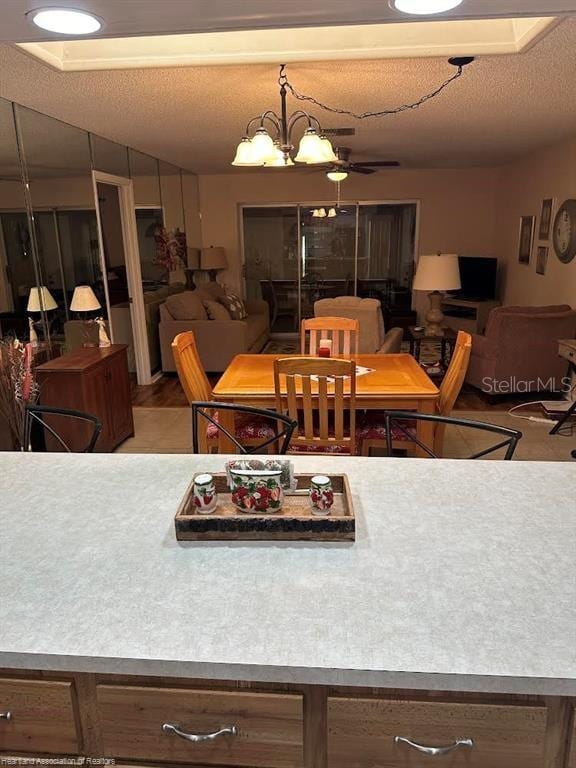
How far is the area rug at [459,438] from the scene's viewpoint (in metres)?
3.83

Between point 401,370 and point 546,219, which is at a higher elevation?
point 546,219

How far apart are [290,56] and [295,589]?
103 inches

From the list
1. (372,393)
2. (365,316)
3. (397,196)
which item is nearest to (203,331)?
(365,316)

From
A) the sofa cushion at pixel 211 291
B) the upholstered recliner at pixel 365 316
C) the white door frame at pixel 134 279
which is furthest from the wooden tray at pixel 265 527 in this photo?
the sofa cushion at pixel 211 291

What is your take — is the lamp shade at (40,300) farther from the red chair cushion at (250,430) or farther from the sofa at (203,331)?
the sofa at (203,331)

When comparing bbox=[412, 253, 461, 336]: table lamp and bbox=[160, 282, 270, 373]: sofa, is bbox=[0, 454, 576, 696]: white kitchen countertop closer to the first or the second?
bbox=[412, 253, 461, 336]: table lamp

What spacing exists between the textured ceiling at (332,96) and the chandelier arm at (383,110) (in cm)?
6

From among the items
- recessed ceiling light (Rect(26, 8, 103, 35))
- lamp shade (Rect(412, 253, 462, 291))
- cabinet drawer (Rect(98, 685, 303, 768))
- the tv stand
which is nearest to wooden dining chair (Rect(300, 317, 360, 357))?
lamp shade (Rect(412, 253, 462, 291))

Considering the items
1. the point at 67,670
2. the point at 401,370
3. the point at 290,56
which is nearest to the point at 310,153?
the point at 290,56

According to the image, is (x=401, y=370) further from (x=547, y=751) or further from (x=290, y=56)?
(x=547, y=751)

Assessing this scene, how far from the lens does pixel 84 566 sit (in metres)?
1.08

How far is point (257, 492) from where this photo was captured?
118 centimetres

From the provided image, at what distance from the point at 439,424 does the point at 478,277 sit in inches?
214

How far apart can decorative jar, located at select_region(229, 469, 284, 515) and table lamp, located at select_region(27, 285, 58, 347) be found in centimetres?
301
